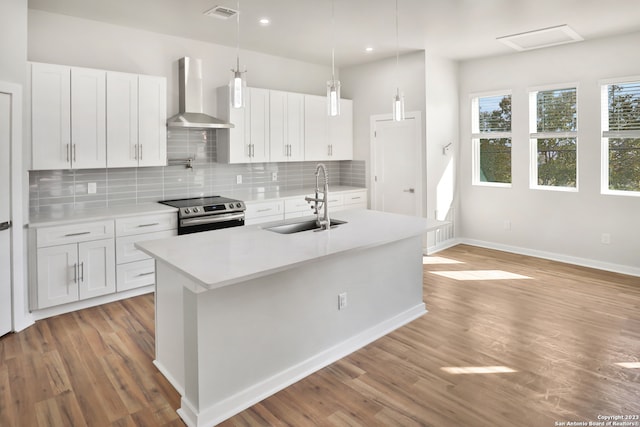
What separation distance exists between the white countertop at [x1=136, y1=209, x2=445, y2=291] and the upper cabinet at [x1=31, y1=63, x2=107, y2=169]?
1.81 meters

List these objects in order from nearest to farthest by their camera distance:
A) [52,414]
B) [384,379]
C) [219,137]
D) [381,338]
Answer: [52,414]
[384,379]
[381,338]
[219,137]

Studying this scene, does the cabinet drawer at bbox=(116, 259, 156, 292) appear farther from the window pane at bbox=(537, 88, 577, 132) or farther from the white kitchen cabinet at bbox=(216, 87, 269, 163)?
the window pane at bbox=(537, 88, 577, 132)

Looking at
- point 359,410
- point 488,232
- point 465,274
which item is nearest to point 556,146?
point 488,232

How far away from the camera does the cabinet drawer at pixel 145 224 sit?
4070mm

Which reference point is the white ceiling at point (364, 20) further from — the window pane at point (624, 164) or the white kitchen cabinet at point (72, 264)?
the white kitchen cabinet at point (72, 264)

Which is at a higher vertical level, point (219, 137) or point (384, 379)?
point (219, 137)

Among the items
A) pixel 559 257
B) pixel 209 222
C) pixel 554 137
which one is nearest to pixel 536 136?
pixel 554 137

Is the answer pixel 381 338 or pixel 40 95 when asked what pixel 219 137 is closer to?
pixel 40 95

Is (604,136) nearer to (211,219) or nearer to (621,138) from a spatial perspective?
(621,138)

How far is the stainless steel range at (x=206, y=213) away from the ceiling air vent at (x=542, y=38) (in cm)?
366

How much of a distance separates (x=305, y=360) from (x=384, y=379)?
0.52 meters

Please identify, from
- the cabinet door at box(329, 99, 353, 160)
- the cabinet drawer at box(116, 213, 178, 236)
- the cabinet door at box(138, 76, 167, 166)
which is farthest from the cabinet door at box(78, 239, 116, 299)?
the cabinet door at box(329, 99, 353, 160)

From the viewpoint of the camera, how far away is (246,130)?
5.29 meters

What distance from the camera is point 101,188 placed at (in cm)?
450
